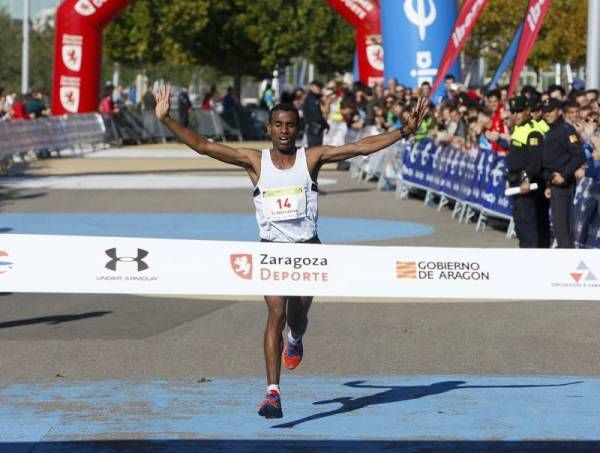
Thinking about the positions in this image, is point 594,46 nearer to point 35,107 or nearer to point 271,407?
point 271,407

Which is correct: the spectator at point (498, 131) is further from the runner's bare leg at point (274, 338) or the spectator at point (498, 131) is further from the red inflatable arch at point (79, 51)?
the red inflatable arch at point (79, 51)

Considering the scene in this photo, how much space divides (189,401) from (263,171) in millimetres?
1548

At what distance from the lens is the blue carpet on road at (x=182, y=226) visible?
67.7 ft

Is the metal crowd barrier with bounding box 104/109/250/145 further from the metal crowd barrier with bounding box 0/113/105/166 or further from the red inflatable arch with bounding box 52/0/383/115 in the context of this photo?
the red inflatable arch with bounding box 52/0/383/115

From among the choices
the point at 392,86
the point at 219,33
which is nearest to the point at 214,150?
the point at 392,86

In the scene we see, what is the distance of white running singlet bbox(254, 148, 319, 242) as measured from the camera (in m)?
9.16

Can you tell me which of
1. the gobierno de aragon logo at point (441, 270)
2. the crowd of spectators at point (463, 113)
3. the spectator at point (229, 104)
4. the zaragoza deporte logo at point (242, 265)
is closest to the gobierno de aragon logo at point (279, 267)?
the zaragoza deporte logo at point (242, 265)

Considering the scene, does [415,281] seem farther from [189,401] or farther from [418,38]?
[418,38]

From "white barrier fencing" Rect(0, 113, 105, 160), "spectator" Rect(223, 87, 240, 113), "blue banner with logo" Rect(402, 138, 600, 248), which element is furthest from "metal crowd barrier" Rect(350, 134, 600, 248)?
"spectator" Rect(223, 87, 240, 113)

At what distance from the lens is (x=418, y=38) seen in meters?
33.4

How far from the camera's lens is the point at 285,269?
301 inches

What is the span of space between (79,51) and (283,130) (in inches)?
1302

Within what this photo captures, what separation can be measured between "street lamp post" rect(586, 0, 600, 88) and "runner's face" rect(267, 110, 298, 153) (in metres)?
16.7

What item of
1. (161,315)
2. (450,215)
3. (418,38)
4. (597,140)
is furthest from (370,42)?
(161,315)
